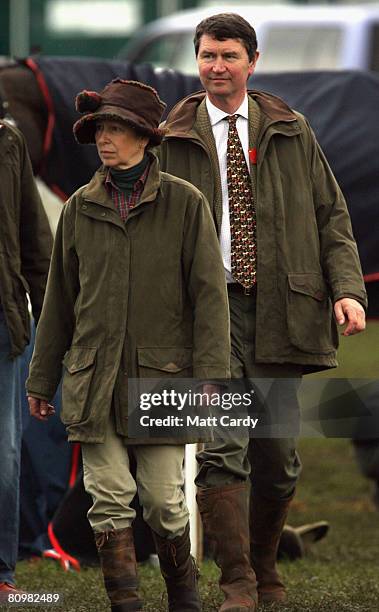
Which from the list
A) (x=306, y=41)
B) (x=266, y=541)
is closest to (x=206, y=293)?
(x=266, y=541)

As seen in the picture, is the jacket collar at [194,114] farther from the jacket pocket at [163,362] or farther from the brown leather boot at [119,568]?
the brown leather boot at [119,568]

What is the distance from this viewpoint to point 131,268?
5.65m

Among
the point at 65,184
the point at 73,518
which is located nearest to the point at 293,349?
the point at 73,518

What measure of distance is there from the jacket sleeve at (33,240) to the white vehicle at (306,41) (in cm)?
1019

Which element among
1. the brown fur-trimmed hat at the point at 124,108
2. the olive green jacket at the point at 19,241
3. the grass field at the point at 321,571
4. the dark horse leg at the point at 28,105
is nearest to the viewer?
the brown fur-trimmed hat at the point at 124,108

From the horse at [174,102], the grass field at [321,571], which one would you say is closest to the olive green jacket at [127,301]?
the grass field at [321,571]

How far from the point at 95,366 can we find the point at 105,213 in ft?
1.63

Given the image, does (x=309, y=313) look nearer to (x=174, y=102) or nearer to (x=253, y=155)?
(x=253, y=155)

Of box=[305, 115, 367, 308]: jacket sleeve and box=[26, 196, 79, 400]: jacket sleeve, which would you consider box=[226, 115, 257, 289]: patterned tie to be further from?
box=[26, 196, 79, 400]: jacket sleeve

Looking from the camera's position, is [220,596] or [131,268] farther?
[220,596]

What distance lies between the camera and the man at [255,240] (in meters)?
6.10

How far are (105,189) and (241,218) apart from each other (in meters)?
0.66

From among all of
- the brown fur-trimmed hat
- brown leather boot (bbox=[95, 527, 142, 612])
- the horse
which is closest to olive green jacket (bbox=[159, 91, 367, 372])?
the brown fur-trimmed hat

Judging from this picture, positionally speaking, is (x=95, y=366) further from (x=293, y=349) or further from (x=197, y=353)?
(x=293, y=349)
